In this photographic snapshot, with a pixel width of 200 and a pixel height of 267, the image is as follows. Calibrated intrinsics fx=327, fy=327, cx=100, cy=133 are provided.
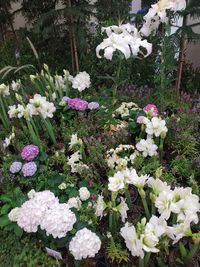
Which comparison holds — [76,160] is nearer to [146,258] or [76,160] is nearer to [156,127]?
[156,127]

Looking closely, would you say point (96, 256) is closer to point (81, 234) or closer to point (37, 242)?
point (81, 234)

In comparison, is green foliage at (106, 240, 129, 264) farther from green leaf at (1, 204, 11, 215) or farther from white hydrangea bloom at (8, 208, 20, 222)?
green leaf at (1, 204, 11, 215)

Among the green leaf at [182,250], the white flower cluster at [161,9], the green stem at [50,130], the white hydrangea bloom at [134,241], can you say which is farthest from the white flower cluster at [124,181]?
the white flower cluster at [161,9]

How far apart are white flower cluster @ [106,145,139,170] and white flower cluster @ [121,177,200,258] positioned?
473mm

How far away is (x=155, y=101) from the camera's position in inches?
103

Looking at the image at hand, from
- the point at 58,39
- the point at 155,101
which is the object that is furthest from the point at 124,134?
the point at 58,39

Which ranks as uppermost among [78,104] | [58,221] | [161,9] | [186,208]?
[161,9]

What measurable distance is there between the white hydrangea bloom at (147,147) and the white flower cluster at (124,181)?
1.56ft

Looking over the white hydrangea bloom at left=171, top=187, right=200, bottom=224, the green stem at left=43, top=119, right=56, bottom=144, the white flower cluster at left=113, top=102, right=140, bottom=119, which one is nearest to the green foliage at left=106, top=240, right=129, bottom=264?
the white hydrangea bloom at left=171, top=187, right=200, bottom=224

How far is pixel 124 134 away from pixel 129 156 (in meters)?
0.17

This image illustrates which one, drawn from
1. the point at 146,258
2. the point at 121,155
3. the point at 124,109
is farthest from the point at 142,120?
the point at 146,258

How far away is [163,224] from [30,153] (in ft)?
3.15

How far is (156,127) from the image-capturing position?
1936mm

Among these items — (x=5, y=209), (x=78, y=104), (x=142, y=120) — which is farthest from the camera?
(x=78, y=104)
